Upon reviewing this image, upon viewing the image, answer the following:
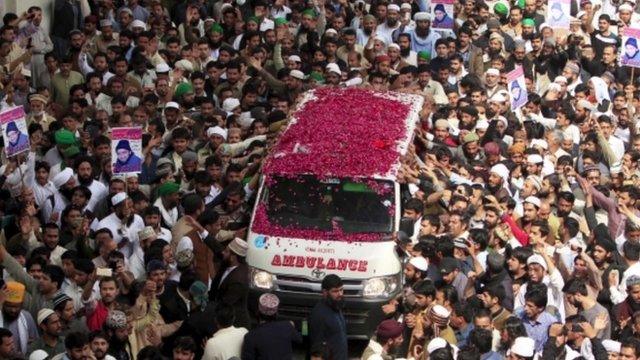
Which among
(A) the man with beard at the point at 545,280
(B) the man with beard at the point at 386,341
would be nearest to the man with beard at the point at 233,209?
(A) the man with beard at the point at 545,280

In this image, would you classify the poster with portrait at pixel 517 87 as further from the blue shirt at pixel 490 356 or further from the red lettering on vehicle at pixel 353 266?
the blue shirt at pixel 490 356

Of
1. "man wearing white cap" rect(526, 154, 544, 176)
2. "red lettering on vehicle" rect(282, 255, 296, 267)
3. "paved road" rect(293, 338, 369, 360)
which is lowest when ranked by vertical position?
"paved road" rect(293, 338, 369, 360)

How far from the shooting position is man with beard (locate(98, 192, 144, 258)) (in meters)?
21.5

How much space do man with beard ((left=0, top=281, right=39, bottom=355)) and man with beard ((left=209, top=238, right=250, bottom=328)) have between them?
2.33 m

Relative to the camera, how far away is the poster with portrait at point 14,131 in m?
21.5

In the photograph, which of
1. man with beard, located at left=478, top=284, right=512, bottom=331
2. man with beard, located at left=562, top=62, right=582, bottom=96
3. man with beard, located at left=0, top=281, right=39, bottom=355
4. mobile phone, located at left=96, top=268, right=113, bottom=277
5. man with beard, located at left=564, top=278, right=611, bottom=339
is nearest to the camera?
man with beard, located at left=0, top=281, right=39, bottom=355

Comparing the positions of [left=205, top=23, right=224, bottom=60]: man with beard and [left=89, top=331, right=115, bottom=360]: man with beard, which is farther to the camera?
[left=205, top=23, right=224, bottom=60]: man with beard

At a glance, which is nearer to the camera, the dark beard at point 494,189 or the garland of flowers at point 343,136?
the garland of flowers at point 343,136

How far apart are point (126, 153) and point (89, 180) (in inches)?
31.5

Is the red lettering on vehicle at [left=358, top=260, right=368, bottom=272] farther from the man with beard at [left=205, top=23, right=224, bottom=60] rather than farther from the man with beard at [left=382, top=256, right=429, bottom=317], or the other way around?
the man with beard at [left=205, top=23, right=224, bottom=60]

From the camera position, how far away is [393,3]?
100 ft

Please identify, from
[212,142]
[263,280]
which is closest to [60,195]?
[212,142]

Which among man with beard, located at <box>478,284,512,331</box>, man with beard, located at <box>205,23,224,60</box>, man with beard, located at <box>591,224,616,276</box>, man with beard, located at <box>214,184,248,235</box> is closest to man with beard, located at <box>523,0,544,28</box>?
man with beard, located at <box>205,23,224,60</box>

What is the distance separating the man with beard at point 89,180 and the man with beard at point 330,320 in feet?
14.3
